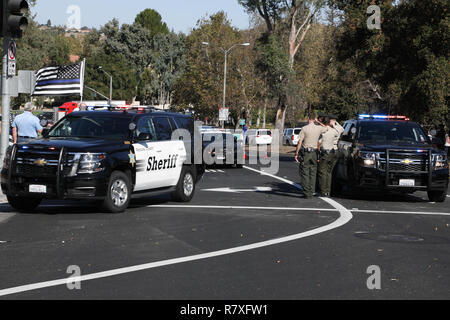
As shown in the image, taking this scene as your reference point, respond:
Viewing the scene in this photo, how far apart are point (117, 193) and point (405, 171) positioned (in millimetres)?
6657

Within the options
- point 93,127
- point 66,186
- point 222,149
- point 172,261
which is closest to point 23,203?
point 66,186

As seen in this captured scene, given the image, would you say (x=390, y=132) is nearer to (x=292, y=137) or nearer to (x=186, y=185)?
(x=186, y=185)

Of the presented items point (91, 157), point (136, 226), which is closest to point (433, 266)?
point (136, 226)

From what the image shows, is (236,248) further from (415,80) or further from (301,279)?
(415,80)

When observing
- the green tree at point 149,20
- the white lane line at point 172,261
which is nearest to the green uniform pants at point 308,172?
the white lane line at point 172,261

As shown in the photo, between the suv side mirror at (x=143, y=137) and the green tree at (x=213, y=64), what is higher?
the green tree at (x=213, y=64)

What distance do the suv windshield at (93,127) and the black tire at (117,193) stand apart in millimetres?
875

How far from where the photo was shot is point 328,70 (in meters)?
72.9

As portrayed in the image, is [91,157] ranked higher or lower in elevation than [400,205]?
higher

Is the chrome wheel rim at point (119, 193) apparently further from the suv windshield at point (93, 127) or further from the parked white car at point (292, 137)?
the parked white car at point (292, 137)

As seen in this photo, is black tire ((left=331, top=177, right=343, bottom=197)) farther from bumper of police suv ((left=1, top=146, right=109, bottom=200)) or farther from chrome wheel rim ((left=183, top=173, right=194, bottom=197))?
bumper of police suv ((left=1, top=146, right=109, bottom=200))

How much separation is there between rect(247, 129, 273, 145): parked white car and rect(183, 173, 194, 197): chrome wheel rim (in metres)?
42.9

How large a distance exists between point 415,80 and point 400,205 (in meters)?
17.1

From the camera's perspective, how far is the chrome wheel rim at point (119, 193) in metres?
Result: 13.2
